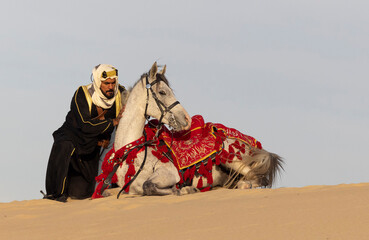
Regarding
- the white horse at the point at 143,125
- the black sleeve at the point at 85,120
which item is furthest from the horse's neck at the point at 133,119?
the black sleeve at the point at 85,120

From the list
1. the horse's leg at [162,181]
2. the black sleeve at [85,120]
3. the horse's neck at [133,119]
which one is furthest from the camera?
the black sleeve at [85,120]

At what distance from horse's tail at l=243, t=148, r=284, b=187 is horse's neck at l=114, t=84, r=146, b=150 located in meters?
2.25

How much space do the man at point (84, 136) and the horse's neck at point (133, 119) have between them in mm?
309

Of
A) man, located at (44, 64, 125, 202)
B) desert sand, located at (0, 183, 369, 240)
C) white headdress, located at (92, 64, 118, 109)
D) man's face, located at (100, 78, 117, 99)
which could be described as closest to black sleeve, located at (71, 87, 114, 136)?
man, located at (44, 64, 125, 202)

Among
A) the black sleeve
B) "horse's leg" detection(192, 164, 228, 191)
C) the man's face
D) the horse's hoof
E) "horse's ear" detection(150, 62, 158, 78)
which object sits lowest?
the horse's hoof

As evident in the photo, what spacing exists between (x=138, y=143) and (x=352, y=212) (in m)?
4.15

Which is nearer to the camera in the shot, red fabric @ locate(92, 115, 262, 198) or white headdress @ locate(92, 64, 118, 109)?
red fabric @ locate(92, 115, 262, 198)

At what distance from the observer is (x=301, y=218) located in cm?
723

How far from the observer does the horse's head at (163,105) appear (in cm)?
1027

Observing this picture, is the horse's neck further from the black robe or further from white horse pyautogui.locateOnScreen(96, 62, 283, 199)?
the black robe

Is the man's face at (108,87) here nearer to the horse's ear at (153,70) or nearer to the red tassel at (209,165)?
the horse's ear at (153,70)

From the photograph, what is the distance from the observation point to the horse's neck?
34.1 ft

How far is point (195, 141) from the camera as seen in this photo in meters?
11.0

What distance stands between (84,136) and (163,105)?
5.91 feet
